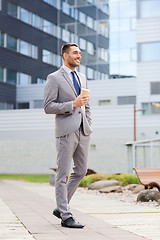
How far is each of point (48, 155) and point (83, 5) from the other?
1158cm

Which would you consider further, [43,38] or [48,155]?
[43,38]

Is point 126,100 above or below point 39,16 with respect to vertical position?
below

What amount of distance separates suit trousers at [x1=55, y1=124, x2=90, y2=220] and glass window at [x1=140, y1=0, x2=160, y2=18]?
30.9 metres

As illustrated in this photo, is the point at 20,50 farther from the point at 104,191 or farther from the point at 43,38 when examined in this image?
the point at 104,191

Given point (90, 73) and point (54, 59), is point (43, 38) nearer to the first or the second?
point (54, 59)

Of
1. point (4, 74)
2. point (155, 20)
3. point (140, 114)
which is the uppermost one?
point (155, 20)

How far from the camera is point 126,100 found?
38500 millimetres

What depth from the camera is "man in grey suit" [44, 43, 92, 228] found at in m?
5.82

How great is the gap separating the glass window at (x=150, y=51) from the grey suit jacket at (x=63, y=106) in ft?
101

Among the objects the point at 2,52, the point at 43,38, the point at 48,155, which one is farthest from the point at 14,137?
the point at 43,38

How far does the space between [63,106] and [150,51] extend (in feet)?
102

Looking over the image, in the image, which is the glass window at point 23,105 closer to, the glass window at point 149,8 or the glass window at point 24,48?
the glass window at point 24,48

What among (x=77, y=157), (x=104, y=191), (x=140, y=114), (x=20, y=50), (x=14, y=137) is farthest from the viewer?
(x=20, y=50)

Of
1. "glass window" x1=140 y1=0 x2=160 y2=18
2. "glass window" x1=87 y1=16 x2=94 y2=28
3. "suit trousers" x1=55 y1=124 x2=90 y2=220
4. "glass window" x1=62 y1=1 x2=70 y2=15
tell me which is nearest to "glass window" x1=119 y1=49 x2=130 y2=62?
"glass window" x1=140 y1=0 x2=160 y2=18
